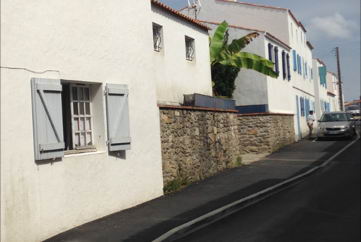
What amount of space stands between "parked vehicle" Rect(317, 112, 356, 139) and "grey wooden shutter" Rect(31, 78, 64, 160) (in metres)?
20.4

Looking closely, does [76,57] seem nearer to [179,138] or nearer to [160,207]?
[160,207]

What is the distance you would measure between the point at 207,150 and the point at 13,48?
785 centimetres

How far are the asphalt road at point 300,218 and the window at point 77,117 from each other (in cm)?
260

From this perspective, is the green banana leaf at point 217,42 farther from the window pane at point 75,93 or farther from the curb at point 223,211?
the window pane at point 75,93

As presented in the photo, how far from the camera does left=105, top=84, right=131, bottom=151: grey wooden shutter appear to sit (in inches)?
368

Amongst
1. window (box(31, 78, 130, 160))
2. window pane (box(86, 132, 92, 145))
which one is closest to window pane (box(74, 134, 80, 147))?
window (box(31, 78, 130, 160))

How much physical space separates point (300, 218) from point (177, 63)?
23.7 ft

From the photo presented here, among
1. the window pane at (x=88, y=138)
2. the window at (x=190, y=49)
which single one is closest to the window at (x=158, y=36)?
the window at (x=190, y=49)

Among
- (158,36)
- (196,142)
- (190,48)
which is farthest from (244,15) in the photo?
(196,142)

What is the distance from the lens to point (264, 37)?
22.8m

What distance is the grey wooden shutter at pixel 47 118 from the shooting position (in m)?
7.51

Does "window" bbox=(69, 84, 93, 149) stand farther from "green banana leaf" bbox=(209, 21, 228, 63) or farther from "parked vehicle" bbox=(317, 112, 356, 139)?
"parked vehicle" bbox=(317, 112, 356, 139)

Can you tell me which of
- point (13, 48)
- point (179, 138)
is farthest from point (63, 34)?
point (179, 138)

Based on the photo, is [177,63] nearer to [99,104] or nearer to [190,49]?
[190,49]
